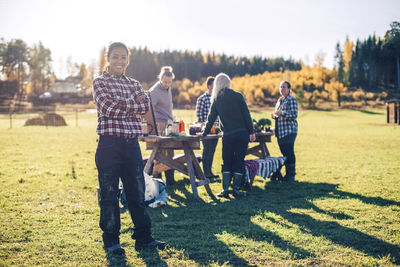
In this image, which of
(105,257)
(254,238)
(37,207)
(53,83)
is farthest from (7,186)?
(53,83)

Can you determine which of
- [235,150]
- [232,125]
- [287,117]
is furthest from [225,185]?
[287,117]

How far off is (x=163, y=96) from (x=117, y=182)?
11.6 ft

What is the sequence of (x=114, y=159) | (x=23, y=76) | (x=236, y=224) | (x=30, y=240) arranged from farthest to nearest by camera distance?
(x=23, y=76)
(x=236, y=224)
(x=30, y=240)
(x=114, y=159)

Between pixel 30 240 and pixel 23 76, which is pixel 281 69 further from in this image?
pixel 30 240

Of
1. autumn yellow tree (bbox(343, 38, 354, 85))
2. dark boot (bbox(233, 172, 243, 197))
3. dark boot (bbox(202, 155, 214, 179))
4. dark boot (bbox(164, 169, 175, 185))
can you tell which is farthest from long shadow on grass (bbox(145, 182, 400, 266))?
autumn yellow tree (bbox(343, 38, 354, 85))

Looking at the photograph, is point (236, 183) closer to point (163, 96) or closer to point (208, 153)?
point (208, 153)

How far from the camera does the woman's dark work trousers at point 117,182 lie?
12.8 ft

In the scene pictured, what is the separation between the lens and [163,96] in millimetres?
7332

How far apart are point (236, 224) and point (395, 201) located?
300 centimetres

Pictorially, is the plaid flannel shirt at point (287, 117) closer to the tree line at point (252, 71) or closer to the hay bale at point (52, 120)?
the hay bale at point (52, 120)

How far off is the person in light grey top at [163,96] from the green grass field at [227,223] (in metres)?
1.51

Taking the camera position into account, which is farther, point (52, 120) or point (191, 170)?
point (52, 120)

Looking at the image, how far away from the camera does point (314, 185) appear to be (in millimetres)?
7785

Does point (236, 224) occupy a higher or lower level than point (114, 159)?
lower
